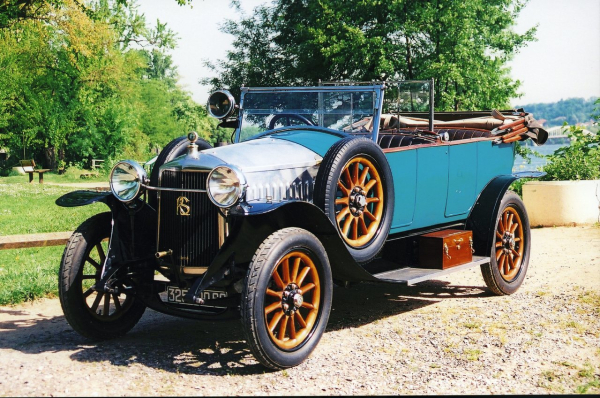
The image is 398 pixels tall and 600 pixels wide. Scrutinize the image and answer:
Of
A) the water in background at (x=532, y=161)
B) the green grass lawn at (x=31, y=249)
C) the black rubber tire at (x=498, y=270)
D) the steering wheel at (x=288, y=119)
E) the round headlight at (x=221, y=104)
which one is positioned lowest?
the green grass lawn at (x=31, y=249)

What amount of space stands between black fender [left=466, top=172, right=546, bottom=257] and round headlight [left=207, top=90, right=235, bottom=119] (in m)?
2.50

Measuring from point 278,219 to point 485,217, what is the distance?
2.63 meters

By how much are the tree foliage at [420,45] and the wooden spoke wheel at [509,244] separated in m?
16.9

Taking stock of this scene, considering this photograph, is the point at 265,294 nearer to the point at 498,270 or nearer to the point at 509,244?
the point at 498,270

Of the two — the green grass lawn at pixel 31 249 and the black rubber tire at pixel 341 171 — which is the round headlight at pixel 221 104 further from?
the green grass lawn at pixel 31 249

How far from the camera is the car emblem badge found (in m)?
4.97

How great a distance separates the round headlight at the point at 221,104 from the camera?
251 inches

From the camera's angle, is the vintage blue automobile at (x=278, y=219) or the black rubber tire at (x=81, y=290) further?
the black rubber tire at (x=81, y=290)

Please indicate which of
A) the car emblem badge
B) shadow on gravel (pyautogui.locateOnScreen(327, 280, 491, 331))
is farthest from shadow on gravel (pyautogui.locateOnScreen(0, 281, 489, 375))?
the car emblem badge

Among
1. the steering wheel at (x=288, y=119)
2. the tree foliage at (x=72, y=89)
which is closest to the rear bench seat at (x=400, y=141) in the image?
the steering wheel at (x=288, y=119)

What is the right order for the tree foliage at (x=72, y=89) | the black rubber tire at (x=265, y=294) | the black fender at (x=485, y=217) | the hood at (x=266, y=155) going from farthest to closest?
the tree foliage at (x=72, y=89) < the black fender at (x=485, y=217) < the hood at (x=266, y=155) < the black rubber tire at (x=265, y=294)

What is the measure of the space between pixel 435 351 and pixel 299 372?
1.05 m

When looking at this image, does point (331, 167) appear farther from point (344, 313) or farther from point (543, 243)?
point (543, 243)

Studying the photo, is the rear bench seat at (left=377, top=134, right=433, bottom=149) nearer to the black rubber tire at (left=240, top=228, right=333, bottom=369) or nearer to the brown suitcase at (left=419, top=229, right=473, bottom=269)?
the brown suitcase at (left=419, top=229, right=473, bottom=269)
